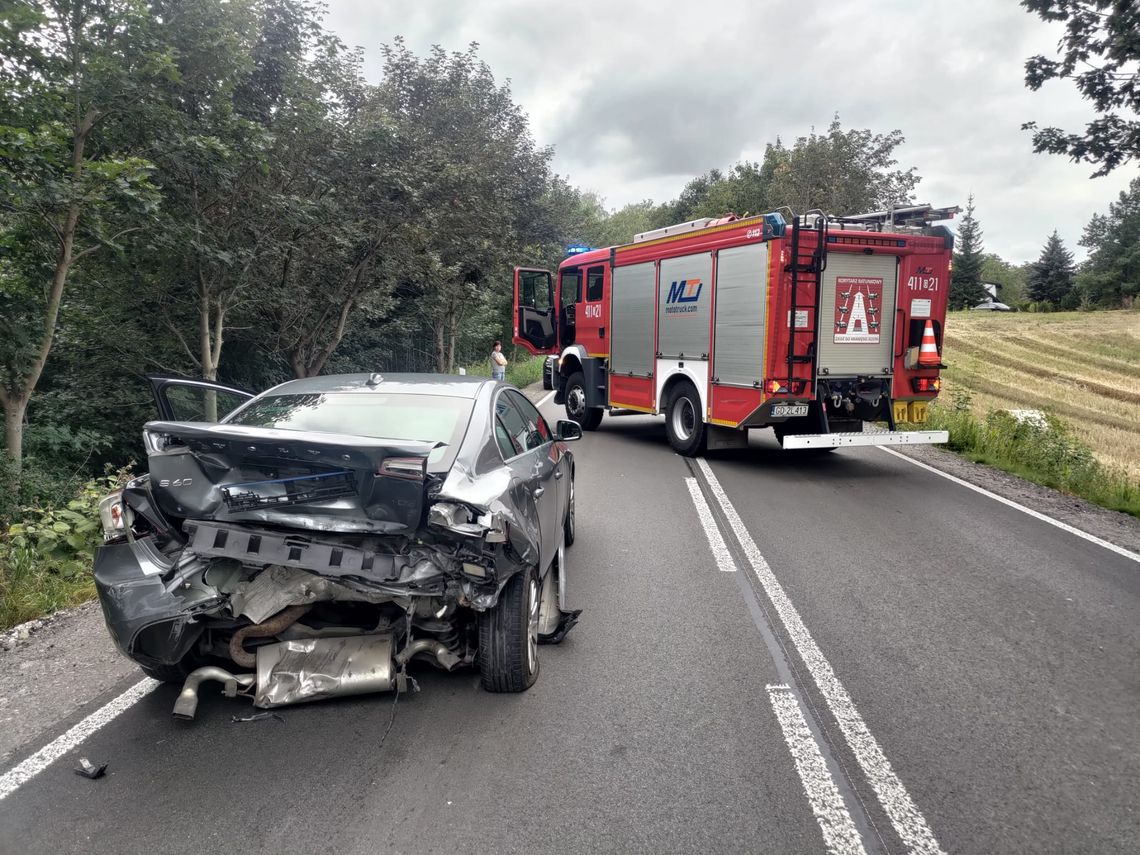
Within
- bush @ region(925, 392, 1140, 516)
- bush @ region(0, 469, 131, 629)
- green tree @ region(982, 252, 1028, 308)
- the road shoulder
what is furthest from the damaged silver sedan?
green tree @ region(982, 252, 1028, 308)

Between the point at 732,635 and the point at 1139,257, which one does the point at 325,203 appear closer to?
the point at 732,635

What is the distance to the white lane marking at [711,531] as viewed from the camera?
6047mm

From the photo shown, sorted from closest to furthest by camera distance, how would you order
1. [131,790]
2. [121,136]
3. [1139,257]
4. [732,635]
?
1. [131,790]
2. [732,635]
3. [121,136]
4. [1139,257]

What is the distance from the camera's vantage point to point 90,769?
3.11m

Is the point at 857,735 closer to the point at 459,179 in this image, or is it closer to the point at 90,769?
the point at 90,769

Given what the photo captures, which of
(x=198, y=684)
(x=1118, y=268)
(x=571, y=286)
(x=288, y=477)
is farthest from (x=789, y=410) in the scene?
(x=1118, y=268)

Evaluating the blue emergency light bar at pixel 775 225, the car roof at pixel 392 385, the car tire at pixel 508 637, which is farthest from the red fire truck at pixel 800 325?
the car tire at pixel 508 637

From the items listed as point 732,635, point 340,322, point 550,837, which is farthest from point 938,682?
point 340,322

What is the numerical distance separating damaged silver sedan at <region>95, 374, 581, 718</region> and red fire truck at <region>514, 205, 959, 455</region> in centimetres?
622

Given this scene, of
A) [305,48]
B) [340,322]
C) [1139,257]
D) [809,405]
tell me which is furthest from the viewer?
[1139,257]

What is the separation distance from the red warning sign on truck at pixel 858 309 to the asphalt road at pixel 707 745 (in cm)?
Answer: 453

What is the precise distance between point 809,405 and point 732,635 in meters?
5.65

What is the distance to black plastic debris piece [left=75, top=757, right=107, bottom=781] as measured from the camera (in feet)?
10.1

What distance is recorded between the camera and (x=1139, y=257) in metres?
54.1
